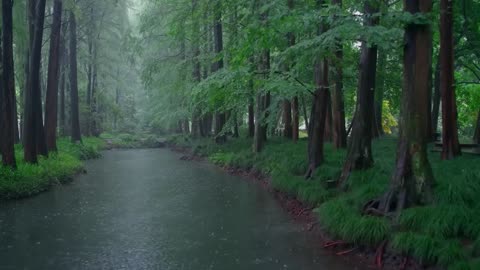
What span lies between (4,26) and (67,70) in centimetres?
1679

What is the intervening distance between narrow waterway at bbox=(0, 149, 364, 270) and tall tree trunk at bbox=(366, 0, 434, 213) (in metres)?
1.54

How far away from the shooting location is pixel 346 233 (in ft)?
23.6

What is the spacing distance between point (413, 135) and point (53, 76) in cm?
1490

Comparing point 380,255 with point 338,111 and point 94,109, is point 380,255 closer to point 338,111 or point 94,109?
point 338,111

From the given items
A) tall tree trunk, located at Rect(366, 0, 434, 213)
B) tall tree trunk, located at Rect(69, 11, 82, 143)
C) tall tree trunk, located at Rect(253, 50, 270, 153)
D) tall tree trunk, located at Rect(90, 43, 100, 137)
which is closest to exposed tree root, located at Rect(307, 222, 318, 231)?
tall tree trunk, located at Rect(366, 0, 434, 213)

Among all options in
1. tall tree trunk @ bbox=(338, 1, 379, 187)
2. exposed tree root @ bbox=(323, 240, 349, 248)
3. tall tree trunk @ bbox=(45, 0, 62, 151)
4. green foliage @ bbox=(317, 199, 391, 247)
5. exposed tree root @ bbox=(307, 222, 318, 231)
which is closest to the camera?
green foliage @ bbox=(317, 199, 391, 247)

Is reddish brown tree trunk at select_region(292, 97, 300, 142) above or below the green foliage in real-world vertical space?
above

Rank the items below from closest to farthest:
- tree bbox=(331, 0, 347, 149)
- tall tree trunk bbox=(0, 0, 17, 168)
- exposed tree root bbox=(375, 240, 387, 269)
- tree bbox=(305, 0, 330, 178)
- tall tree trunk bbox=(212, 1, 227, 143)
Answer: exposed tree root bbox=(375, 240, 387, 269)
tree bbox=(305, 0, 330, 178)
tall tree trunk bbox=(0, 0, 17, 168)
tree bbox=(331, 0, 347, 149)
tall tree trunk bbox=(212, 1, 227, 143)

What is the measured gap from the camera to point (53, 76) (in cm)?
1761

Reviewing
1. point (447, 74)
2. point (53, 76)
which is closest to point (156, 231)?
point (447, 74)

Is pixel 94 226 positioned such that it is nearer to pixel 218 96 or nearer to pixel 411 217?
pixel 218 96

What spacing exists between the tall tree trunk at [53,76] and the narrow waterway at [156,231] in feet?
16.4

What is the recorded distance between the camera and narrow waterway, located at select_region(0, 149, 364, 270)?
22.9ft

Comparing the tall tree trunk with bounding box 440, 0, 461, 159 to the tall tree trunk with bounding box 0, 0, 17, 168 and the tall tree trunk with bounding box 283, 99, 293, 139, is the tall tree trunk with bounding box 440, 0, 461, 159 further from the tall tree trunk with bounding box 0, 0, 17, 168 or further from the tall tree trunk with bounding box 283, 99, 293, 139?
the tall tree trunk with bounding box 0, 0, 17, 168
